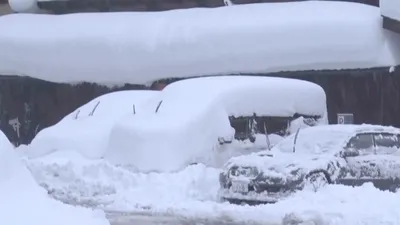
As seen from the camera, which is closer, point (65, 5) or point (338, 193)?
point (338, 193)

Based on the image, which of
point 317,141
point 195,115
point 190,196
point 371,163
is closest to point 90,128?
point 195,115

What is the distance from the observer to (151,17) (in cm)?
2447

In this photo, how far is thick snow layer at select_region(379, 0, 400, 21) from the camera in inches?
810

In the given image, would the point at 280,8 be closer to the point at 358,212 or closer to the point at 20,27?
the point at 20,27

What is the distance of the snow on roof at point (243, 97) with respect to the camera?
15836 millimetres

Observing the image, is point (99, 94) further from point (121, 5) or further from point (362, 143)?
point (362, 143)

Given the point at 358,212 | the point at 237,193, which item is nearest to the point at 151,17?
the point at 237,193

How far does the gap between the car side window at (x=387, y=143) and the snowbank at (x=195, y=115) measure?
3077 millimetres

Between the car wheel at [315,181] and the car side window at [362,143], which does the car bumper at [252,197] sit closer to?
the car wheel at [315,181]

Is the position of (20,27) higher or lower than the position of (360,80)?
higher

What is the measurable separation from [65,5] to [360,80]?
10380 mm

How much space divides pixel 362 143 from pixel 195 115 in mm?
3359

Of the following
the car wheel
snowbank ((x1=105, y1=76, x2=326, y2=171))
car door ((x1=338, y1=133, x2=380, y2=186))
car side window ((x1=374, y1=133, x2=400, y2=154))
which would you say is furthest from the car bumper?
car side window ((x1=374, y1=133, x2=400, y2=154))

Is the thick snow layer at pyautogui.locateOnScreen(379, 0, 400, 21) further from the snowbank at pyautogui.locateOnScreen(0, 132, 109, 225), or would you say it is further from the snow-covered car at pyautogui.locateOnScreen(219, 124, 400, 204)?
the snowbank at pyautogui.locateOnScreen(0, 132, 109, 225)
